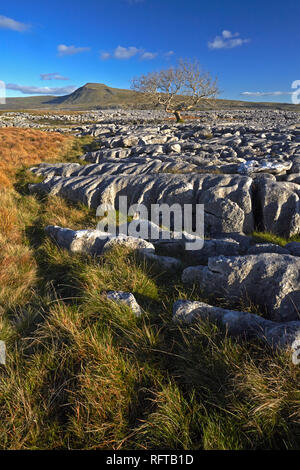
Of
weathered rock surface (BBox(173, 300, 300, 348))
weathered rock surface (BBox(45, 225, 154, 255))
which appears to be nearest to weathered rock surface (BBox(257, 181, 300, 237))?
weathered rock surface (BBox(45, 225, 154, 255))

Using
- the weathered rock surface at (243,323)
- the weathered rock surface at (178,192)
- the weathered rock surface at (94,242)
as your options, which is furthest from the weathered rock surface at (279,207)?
the weathered rock surface at (243,323)

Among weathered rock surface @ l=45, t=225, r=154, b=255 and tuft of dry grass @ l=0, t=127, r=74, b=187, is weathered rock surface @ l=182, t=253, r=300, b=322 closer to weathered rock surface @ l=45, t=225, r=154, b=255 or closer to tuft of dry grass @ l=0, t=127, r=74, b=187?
weathered rock surface @ l=45, t=225, r=154, b=255

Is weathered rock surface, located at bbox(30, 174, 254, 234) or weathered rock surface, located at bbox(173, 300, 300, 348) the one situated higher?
weathered rock surface, located at bbox(30, 174, 254, 234)

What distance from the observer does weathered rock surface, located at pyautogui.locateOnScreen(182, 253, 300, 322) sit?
12.8ft

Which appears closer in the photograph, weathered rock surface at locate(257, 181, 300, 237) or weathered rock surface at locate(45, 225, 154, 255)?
weathered rock surface at locate(45, 225, 154, 255)

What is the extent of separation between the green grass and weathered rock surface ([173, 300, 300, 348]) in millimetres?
178

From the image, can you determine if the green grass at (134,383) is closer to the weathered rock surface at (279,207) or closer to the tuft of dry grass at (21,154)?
the weathered rock surface at (279,207)

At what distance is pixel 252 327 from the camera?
3500 millimetres

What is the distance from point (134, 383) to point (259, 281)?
110 inches

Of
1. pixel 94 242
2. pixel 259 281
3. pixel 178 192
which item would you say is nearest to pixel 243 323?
pixel 259 281

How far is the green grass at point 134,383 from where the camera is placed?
2.38 m

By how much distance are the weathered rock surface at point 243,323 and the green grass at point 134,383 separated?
178mm

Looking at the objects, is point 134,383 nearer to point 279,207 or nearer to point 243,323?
point 243,323
